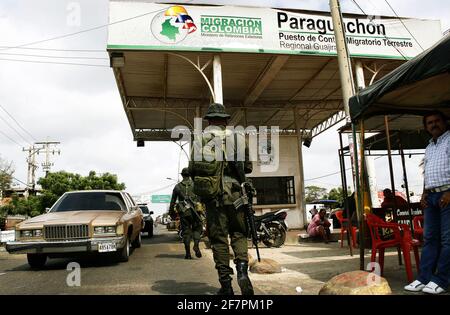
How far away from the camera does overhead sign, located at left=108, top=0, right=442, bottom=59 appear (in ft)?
37.5

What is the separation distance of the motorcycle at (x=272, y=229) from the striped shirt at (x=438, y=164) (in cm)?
634

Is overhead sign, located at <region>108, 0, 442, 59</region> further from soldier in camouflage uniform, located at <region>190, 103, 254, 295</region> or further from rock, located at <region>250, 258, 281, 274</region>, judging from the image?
soldier in camouflage uniform, located at <region>190, 103, 254, 295</region>

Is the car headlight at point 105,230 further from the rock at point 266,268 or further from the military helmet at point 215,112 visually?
the military helmet at point 215,112

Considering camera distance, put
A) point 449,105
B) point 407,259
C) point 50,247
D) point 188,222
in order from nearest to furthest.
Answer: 1. point 407,259
2. point 449,105
3. point 50,247
4. point 188,222

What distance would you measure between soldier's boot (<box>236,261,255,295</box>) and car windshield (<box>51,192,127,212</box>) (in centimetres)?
492

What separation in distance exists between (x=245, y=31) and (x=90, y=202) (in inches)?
275

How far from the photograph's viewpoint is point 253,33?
12164mm

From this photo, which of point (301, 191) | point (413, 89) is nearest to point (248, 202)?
point (413, 89)

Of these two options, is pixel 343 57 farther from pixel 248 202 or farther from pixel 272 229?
pixel 272 229

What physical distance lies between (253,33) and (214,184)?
899 cm

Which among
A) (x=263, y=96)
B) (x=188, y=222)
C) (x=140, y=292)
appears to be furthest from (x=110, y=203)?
(x=263, y=96)

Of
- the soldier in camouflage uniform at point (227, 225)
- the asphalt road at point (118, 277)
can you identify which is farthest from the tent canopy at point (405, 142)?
the soldier in camouflage uniform at point (227, 225)

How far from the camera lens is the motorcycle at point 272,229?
410 inches
